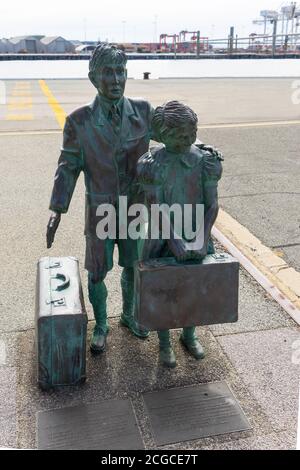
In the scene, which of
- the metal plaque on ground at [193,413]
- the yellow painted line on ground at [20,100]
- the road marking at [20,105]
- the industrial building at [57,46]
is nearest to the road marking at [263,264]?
the metal plaque on ground at [193,413]

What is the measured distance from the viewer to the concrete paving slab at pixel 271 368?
322 centimetres

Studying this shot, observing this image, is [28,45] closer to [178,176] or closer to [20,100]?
[20,100]

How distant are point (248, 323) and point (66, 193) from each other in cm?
189

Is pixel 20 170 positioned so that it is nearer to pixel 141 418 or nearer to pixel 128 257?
pixel 128 257

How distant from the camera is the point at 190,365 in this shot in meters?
3.62

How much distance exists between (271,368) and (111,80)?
2244 millimetres

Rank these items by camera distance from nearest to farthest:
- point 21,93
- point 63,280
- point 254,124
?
point 63,280 → point 254,124 → point 21,93

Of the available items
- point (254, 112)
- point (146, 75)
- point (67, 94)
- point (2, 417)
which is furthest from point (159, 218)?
point (146, 75)

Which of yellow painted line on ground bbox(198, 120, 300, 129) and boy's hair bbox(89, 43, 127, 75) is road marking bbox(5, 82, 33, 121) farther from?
boy's hair bbox(89, 43, 127, 75)

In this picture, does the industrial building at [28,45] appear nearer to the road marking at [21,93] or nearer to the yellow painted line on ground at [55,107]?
the yellow painted line on ground at [55,107]

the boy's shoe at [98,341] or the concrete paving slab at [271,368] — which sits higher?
the boy's shoe at [98,341]

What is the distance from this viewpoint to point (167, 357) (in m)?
3.59

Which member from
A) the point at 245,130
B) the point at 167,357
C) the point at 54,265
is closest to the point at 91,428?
the point at 167,357

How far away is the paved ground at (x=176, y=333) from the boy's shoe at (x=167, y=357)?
6cm
